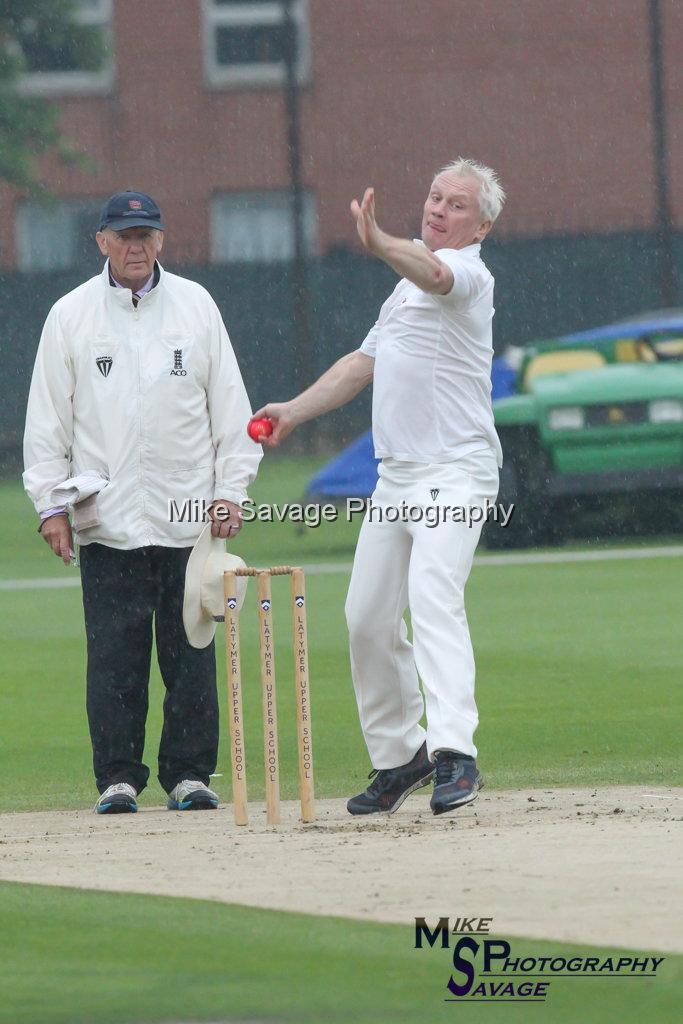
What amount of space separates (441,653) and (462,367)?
0.94 metres

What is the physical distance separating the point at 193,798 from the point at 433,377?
1.73 m

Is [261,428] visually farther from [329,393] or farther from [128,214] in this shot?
[128,214]

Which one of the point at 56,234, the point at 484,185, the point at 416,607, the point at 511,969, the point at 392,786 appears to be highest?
the point at 484,185

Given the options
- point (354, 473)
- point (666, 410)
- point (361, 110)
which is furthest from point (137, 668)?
point (361, 110)

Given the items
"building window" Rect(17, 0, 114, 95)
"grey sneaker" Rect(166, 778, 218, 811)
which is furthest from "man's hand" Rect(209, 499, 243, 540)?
"building window" Rect(17, 0, 114, 95)

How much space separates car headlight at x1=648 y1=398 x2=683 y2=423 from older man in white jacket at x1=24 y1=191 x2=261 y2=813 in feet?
32.0

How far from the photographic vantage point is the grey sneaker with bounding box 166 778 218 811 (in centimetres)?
766

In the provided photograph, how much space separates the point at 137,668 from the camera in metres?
7.81

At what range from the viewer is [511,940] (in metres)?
4.93

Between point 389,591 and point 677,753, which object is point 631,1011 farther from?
point 677,753

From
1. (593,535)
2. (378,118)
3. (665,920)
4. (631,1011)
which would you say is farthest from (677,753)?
(378,118)

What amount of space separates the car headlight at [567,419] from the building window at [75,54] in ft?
60.9

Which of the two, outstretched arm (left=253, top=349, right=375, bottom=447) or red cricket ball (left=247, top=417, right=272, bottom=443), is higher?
outstretched arm (left=253, top=349, right=375, bottom=447)

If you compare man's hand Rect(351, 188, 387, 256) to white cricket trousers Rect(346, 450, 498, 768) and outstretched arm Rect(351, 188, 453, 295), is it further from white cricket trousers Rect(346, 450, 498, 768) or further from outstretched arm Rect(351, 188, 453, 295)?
white cricket trousers Rect(346, 450, 498, 768)
